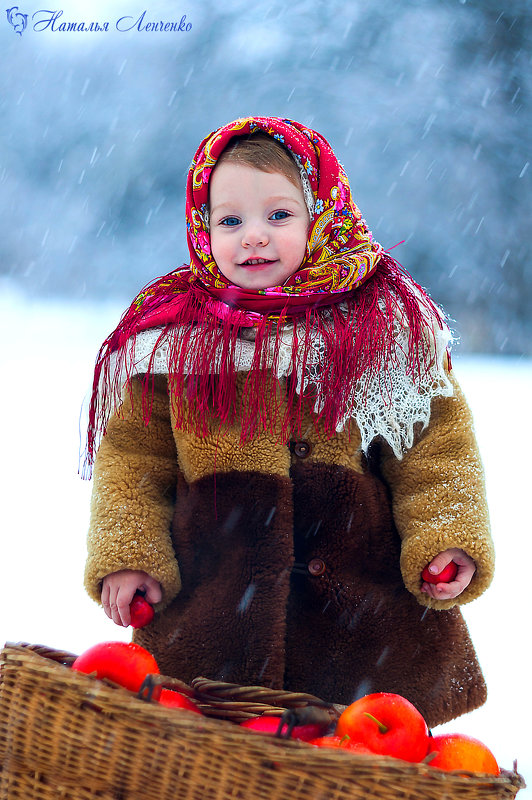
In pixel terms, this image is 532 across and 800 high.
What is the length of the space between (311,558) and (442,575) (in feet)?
0.70

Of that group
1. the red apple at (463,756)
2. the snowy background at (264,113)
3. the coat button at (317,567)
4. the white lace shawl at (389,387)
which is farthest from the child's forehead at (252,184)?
the snowy background at (264,113)

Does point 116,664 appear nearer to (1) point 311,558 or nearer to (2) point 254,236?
(1) point 311,558

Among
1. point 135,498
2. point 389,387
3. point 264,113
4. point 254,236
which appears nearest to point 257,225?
point 254,236

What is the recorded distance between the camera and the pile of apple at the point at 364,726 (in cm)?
89

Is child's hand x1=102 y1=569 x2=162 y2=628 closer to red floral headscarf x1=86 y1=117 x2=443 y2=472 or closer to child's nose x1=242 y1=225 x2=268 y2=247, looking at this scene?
red floral headscarf x1=86 y1=117 x2=443 y2=472

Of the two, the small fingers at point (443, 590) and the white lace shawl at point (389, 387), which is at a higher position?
the white lace shawl at point (389, 387)

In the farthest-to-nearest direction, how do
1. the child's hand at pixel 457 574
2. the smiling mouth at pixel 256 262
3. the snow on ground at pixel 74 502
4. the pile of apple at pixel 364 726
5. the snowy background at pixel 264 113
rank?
the snowy background at pixel 264 113 → the snow on ground at pixel 74 502 → the smiling mouth at pixel 256 262 → the child's hand at pixel 457 574 → the pile of apple at pixel 364 726

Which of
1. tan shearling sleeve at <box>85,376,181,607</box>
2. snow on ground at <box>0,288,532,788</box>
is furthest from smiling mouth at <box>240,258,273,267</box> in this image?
snow on ground at <box>0,288,532,788</box>

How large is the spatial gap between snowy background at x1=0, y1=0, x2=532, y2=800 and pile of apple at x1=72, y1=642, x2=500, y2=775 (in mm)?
2135

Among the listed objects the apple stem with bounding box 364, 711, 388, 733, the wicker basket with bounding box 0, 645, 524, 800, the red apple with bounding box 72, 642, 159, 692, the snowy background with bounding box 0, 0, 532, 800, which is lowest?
the wicker basket with bounding box 0, 645, 524, 800

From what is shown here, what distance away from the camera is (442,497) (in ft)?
4.03

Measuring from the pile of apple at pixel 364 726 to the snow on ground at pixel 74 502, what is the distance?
59 cm

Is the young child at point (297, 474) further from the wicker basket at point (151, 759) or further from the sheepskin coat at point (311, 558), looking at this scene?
the wicker basket at point (151, 759)

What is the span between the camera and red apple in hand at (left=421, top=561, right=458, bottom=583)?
118 cm
